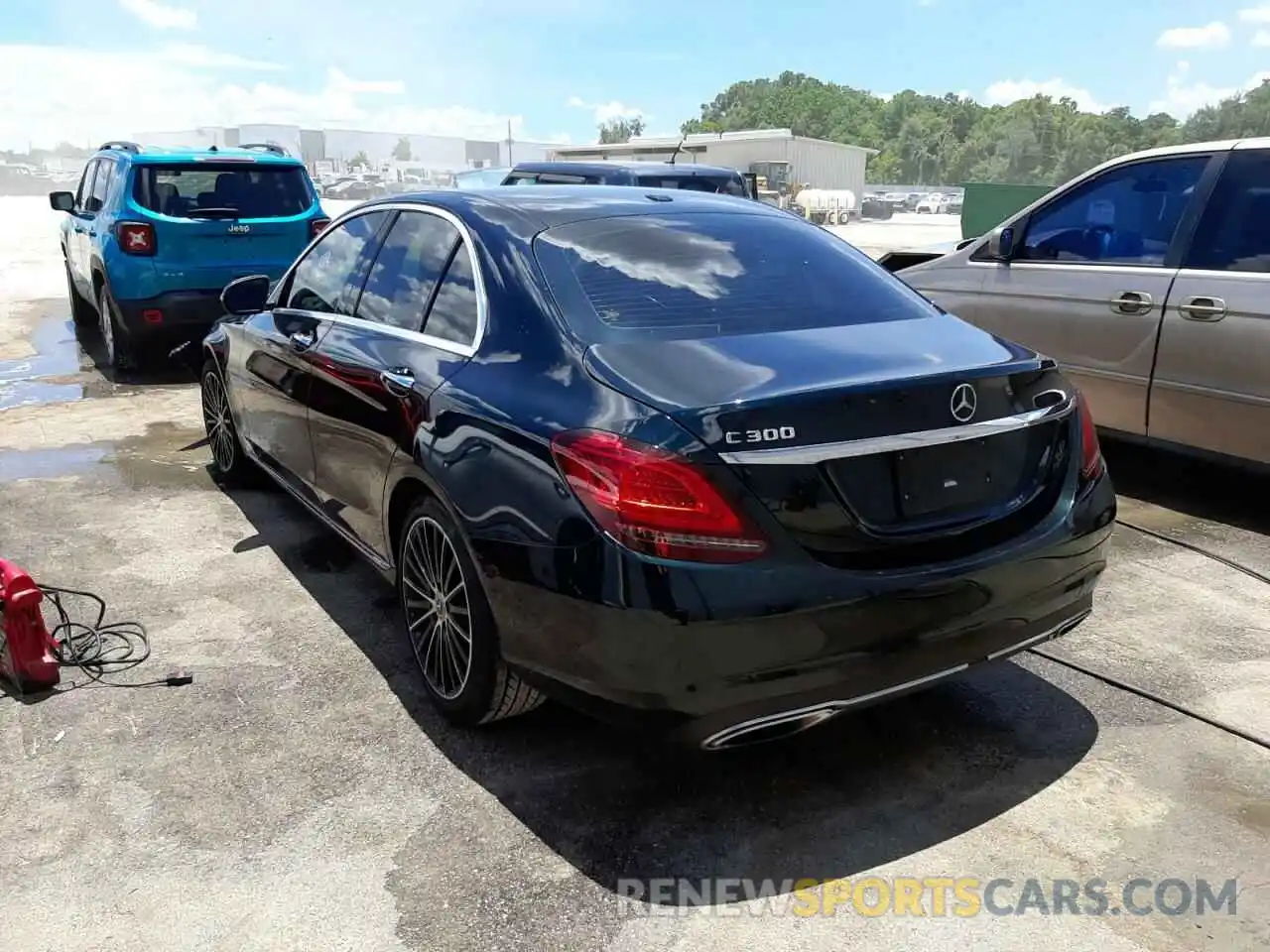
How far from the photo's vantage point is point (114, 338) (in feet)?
29.5

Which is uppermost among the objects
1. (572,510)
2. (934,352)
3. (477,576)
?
(934,352)

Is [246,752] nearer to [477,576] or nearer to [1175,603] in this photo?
[477,576]

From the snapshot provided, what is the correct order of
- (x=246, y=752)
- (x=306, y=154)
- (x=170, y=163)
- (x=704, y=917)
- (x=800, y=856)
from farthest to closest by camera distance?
(x=306, y=154) < (x=170, y=163) < (x=246, y=752) < (x=800, y=856) < (x=704, y=917)

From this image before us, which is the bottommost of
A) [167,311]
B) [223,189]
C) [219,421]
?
[219,421]

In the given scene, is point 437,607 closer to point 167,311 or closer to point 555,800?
point 555,800

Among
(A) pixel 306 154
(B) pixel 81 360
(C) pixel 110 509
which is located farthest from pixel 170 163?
(A) pixel 306 154

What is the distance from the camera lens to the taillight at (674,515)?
2.43 meters

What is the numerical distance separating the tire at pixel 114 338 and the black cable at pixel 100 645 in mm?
5206

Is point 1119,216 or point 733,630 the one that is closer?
point 733,630

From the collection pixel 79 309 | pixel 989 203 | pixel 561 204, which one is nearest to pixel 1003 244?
pixel 561 204

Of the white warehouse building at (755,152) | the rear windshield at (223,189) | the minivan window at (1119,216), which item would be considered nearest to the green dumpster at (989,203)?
the rear windshield at (223,189)

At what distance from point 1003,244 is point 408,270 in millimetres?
3735

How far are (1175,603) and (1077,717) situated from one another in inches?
48.3

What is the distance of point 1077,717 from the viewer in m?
3.34
